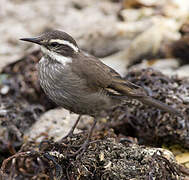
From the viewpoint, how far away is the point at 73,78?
5.86 meters

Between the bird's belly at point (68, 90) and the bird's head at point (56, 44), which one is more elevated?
the bird's head at point (56, 44)

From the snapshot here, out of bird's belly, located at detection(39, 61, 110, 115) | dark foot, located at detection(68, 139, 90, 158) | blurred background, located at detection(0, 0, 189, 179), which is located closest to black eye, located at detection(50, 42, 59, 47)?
bird's belly, located at detection(39, 61, 110, 115)

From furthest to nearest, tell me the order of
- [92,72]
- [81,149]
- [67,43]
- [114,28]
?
1. [114,28]
2. [92,72]
3. [67,43]
4. [81,149]

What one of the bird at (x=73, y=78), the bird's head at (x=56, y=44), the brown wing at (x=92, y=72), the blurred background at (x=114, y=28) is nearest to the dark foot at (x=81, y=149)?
the bird at (x=73, y=78)

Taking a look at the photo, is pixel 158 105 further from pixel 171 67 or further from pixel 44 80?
pixel 171 67

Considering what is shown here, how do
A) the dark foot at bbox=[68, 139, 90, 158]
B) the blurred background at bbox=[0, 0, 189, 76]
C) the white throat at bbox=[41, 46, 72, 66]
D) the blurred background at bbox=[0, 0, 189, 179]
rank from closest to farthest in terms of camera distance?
the dark foot at bbox=[68, 139, 90, 158], the white throat at bbox=[41, 46, 72, 66], the blurred background at bbox=[0, 0, 189, 179], the blurred background at bbox=[0, 0, 189, 76]

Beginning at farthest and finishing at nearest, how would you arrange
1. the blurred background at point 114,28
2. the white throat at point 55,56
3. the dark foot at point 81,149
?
the blurred background at point 114,28
the white throat at point 55,56
the dark foot at point 81,149

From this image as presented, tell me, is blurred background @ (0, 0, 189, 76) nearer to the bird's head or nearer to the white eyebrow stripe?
the white eyebrow stripe

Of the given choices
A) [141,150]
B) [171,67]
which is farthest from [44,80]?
[171,67]

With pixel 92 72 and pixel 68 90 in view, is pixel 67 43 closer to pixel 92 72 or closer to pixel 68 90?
pixel 92 72

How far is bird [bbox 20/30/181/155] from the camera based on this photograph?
581 cm

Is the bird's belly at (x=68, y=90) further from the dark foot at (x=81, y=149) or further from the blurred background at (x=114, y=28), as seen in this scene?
the blurred background at (x=114, y=28)

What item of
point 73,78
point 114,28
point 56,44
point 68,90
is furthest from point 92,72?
point 114,28

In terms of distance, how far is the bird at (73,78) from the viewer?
5809 mm
